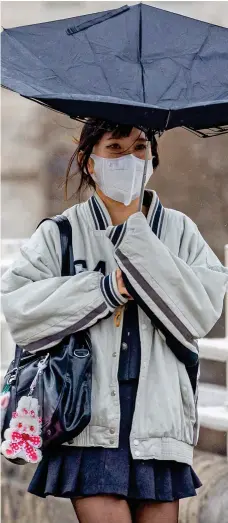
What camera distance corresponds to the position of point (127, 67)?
9.80 ft

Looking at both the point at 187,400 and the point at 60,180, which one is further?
the point at 60,180

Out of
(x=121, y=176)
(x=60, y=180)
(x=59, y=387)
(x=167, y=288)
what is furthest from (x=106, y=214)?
(x=60, y=180)

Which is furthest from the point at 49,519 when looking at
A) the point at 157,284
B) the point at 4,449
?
Answer: the point at 157,284

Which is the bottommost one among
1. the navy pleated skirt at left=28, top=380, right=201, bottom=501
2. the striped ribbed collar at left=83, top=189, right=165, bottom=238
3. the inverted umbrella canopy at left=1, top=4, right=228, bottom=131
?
the navy pleated skirt at left=28, top=380, right=201, bottom=501

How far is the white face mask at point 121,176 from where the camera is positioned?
3.08 meters

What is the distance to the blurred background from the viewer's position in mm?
5281

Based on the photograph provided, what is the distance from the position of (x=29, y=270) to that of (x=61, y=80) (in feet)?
2.05

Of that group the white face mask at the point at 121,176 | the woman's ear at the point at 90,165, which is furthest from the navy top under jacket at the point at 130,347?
the woman's ear at the point at 90,165

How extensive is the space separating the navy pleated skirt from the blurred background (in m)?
1.89

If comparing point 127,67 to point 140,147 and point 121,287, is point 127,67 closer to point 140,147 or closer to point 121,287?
point 140,147

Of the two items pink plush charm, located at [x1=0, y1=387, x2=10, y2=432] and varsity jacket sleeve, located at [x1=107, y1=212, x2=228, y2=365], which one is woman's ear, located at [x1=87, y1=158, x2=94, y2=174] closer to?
varsity jacket sleeve, located at [x1=107, y1=212, x2=228, y2=365]

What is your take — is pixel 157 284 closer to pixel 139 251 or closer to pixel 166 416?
pixel 139 251

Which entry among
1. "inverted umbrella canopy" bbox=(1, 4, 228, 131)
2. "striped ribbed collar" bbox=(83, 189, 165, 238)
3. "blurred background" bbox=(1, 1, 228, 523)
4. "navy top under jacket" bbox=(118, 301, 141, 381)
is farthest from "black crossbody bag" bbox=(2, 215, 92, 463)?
"blurred background" bbox=(1, 1, 228, 523)

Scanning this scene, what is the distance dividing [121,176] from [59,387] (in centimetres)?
73
